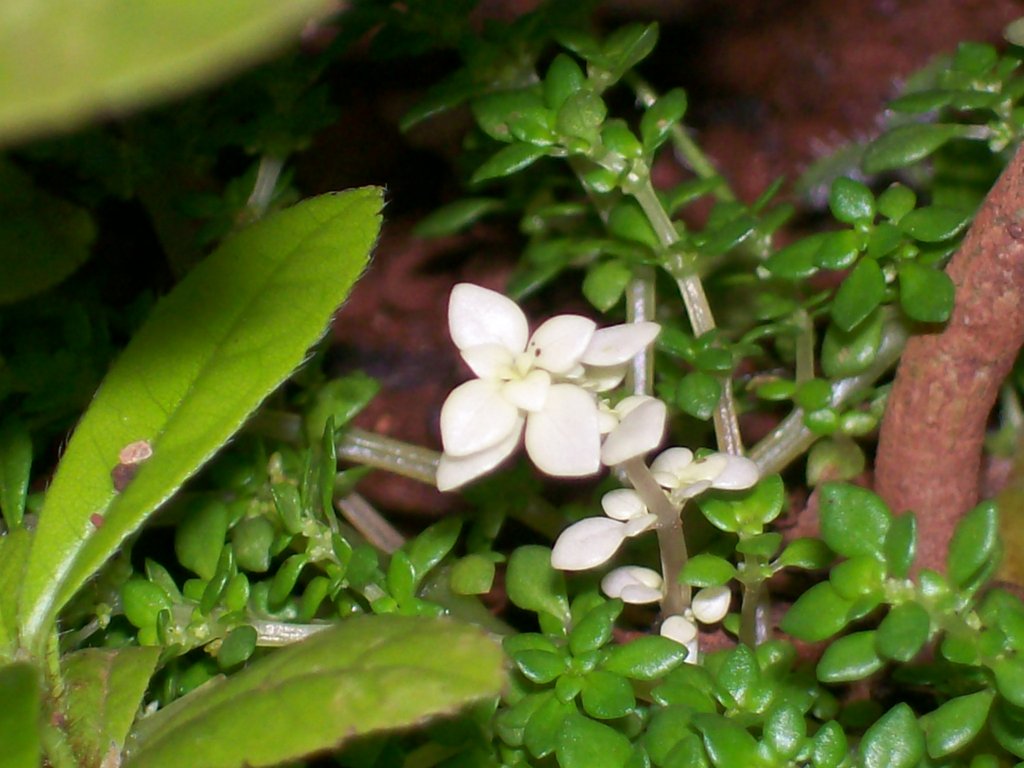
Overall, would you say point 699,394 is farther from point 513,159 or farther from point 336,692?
point 336,692

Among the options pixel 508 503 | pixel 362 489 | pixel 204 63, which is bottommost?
pixel 362 489

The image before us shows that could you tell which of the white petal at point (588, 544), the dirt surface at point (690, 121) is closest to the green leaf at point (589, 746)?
the white petal at point (588, 544)

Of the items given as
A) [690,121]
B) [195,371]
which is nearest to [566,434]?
[195,371]

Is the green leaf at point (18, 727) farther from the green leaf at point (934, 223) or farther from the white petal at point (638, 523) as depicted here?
the green leaf at point (934, 223)

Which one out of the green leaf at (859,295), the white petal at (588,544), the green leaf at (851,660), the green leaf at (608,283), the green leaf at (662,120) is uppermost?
the green leaf at (662,120)

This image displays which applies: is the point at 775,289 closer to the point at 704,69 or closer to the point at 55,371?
the point at 704,69

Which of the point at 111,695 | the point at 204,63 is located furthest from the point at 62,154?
the point at 204,63
